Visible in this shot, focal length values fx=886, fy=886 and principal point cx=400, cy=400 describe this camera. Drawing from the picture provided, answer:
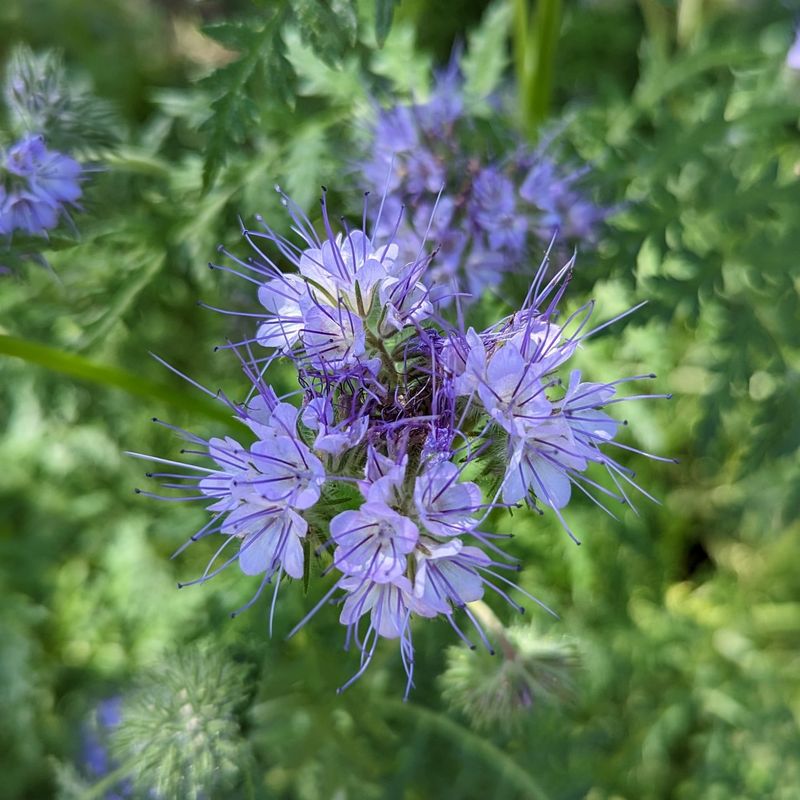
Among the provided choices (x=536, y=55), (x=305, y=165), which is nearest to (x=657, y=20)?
(x=536, y=55)

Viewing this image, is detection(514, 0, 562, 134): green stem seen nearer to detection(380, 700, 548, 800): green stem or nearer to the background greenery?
the background greenery

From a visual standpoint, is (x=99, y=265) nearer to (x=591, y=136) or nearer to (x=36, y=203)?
(x=36, y=203)

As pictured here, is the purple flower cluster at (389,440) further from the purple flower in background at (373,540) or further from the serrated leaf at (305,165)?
the serrated leaf at (305,165)

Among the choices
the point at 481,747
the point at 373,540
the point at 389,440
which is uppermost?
the point at 389,440

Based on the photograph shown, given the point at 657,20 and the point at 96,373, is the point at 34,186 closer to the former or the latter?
the point at 96,373

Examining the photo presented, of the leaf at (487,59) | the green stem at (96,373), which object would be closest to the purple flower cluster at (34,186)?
the green stem at (96,373)

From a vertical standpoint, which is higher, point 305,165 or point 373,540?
point 305,165

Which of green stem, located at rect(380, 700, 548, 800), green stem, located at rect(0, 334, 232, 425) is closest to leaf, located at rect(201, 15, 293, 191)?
green stem, located at rect(0, 334, 232, 425)
